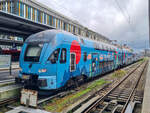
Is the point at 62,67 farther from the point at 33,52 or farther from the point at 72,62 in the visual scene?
the point at 33,52

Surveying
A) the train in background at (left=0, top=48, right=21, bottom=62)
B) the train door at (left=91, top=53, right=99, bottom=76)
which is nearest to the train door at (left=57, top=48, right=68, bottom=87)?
the train door at (left=91, top=53, right=99, bottom=76)

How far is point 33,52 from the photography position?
7.62 meters

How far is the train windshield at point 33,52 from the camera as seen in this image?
7368 mm

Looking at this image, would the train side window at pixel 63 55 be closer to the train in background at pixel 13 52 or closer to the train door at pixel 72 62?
the train door at pixel 72 62

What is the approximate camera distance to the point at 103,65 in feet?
46.0

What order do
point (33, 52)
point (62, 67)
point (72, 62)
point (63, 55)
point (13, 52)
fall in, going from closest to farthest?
point (33, 52)
point (62, 67)
point (63, 55)
point (72, 62)
point (13, 52)

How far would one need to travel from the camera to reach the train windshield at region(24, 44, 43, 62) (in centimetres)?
737

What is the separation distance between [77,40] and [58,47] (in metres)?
2.26

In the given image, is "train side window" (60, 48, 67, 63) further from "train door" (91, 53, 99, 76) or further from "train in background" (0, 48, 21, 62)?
"train in background" (0, 48, 21, 62)

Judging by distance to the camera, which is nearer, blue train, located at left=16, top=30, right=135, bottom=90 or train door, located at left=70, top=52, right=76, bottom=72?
blue train, located at left=16, top=30, right=135, bottom=90

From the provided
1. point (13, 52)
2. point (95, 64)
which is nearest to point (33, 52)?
point (95, 64)

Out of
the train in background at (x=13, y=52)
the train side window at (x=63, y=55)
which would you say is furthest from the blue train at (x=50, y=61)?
the train in background at (x=13, y=52)

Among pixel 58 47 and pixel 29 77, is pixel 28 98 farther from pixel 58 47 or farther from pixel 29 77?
pixel 58 47

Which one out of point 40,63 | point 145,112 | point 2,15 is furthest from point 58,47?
point 2,15
